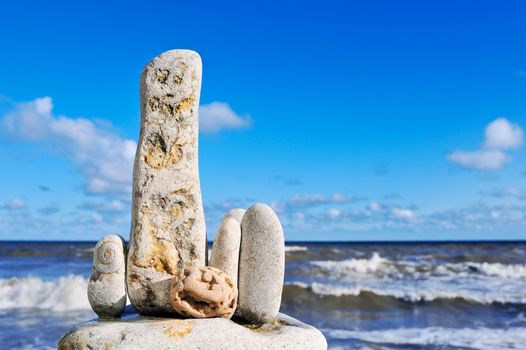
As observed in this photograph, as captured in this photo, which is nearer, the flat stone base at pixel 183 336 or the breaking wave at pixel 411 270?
the flat stone base at pixel 183 336

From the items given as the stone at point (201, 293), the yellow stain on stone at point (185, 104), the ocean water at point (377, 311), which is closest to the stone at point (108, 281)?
the stone at point (201, 293)

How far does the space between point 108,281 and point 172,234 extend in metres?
0.73

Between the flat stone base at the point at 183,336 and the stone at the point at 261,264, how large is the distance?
0.91ft

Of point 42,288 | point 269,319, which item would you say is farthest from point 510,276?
point 269,319

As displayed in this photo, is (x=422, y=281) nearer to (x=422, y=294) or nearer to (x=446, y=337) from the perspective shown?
(x=422, y=294)

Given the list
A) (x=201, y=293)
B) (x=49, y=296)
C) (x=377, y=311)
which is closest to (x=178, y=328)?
(x=201, y=293)

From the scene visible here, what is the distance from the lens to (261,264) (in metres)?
5.14

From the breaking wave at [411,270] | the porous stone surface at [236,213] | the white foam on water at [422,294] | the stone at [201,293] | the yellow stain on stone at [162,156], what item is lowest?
the white foam on water at [422,294]

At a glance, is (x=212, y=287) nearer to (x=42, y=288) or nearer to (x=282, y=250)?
(x=282, y=250)

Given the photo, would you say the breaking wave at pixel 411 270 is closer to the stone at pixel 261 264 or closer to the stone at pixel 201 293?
the stone at pixel 261 264

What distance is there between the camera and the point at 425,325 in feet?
36.5

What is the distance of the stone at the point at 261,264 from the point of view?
5129 millimetres

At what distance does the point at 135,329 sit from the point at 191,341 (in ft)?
1.69

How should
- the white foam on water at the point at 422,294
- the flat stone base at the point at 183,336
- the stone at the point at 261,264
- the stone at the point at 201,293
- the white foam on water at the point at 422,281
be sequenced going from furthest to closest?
1. the white foam on water at the point at 422,281
2. the white foam on water at the point at 422,294
3. the stone at the point at 261,264
4. the stone at the point at 201,293
5. the flat stone base at the point at 183,336
